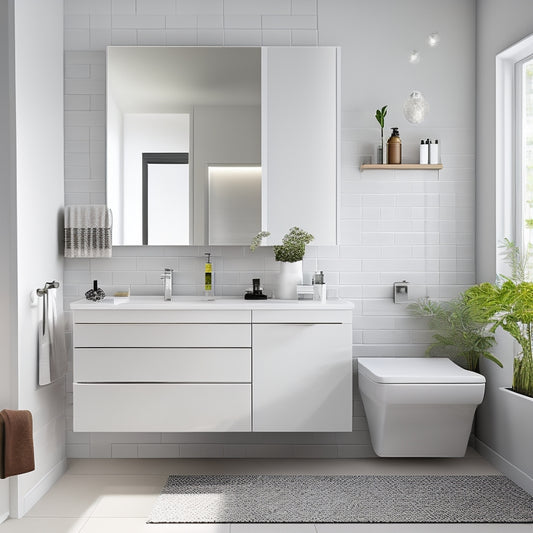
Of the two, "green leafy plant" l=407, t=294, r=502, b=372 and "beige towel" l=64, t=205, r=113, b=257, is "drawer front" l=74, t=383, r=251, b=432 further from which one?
"green leafy plant" l=407, t=294, r=502, b=372

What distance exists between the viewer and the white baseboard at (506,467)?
275 cm

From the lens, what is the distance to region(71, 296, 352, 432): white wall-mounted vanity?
2.83 m

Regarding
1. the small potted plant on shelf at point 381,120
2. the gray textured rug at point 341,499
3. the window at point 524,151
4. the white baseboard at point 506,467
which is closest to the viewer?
the gray textured rug at point 341,499

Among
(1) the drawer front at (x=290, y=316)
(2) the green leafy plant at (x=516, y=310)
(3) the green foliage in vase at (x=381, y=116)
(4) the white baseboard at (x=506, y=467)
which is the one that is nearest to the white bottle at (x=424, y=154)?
(3) the green foliage in vase at (x=381, y=116)

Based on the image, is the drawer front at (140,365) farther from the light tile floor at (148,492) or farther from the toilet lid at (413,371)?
the toilet lid at (413,371)

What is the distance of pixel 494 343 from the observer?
3.14 meters

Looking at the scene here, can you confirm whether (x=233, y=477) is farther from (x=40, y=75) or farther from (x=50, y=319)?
(x=40, y=75)

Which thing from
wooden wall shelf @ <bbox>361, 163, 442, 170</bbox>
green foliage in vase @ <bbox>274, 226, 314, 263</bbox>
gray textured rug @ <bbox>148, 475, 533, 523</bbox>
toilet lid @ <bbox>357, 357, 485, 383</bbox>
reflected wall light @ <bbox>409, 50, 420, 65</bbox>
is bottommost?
gray textured rug @ <bbox>148, 475, 533, 523</bbox>

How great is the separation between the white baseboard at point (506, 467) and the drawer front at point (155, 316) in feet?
5.20

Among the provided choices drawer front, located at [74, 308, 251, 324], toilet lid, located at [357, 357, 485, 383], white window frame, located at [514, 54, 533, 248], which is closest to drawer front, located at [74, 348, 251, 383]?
drawer front, located at [74, 308, 251, 324]

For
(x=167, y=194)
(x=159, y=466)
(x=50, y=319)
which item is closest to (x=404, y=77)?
(x=167, y=194)

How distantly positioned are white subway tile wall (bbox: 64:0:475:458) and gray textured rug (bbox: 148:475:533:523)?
41 centimetres

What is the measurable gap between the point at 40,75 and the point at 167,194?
0.89 m

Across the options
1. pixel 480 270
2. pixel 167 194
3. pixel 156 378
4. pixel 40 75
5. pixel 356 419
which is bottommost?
pixel 356 419
